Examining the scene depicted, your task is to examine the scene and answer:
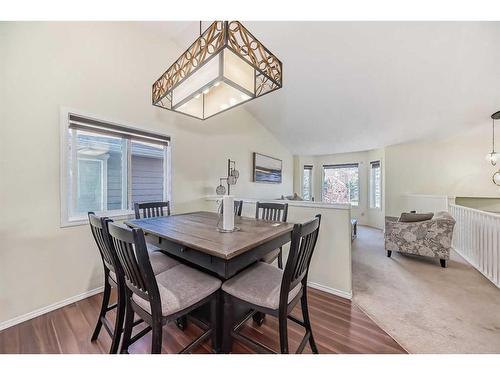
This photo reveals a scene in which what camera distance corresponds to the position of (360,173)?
628 centimetres

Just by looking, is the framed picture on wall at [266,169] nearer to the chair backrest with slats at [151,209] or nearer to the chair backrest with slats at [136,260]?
→ the chair backrest with slats at [151,209]

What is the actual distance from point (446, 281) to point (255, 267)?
8.77 ft

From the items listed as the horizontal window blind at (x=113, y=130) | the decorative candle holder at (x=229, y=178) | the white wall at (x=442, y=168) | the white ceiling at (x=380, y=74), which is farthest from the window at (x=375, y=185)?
the horizontal window blind at (x=113, y=130)

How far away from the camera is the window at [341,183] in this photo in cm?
644

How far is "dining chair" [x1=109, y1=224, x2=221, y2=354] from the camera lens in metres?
0.99

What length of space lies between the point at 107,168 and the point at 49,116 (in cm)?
71

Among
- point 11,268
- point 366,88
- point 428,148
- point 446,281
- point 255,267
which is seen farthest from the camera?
point 428,148

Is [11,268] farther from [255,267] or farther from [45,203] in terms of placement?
[255,267]

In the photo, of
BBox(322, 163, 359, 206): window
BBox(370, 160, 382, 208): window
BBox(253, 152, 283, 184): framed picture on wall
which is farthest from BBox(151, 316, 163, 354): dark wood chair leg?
BBox(322, 163, 359, 206): window

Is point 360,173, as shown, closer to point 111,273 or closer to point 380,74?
point 380,74

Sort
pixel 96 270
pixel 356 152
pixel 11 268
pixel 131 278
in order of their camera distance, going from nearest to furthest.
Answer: pixel 131 278
pixel 11 268
pixel 96 270
pixel 356 152

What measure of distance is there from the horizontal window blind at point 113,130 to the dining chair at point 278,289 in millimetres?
2171
